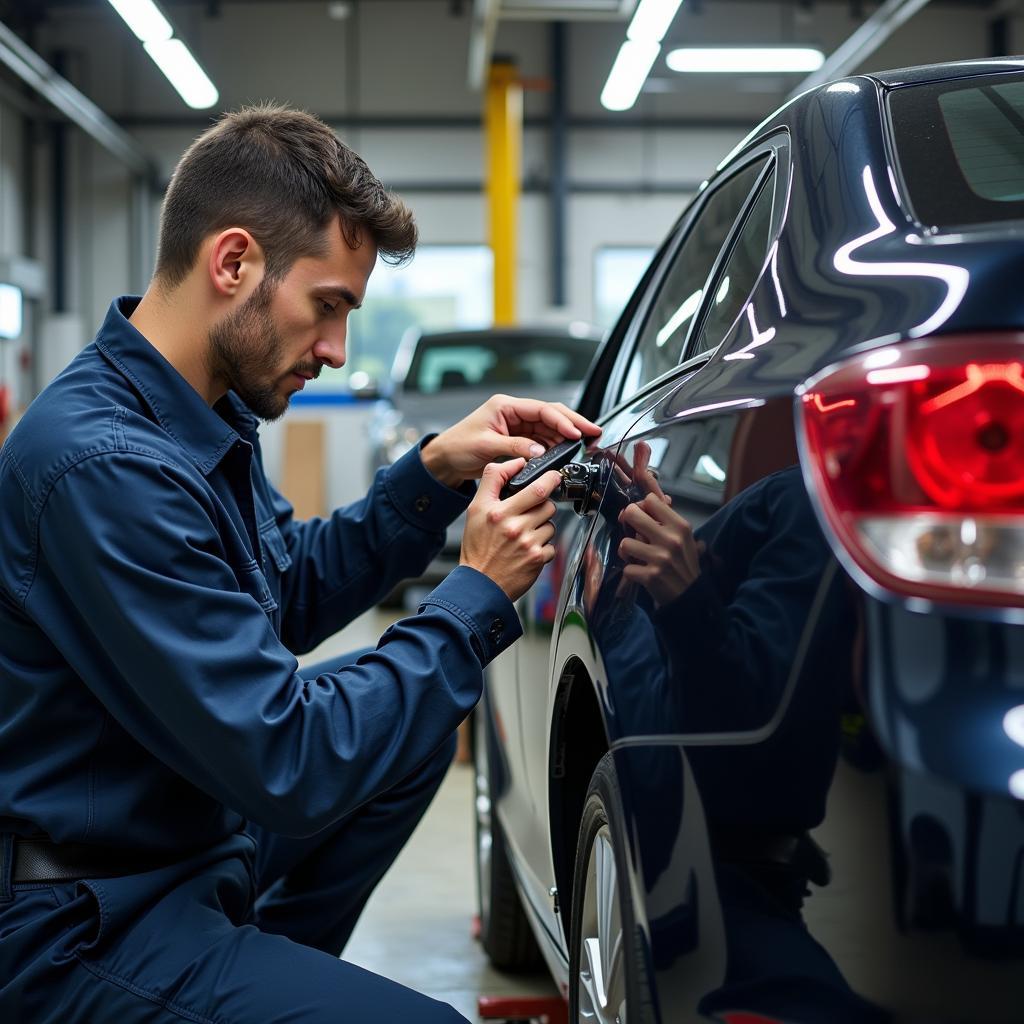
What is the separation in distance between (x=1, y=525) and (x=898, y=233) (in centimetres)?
100

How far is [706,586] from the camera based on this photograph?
3.48 ft

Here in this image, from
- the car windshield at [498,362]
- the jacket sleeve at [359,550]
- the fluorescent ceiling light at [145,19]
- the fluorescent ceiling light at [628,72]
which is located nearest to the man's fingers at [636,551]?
the jacket sleeve at [359,550]

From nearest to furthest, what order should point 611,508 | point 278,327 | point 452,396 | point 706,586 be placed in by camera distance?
1. point 706,586
2. point 611,508
3. point 278,327
4. point 452,396

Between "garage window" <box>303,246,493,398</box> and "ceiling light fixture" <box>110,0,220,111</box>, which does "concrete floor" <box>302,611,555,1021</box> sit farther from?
"garage window" <box>303,246,493,398</box>

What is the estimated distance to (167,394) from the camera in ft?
5.22

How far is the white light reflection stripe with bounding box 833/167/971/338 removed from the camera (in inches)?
34.9

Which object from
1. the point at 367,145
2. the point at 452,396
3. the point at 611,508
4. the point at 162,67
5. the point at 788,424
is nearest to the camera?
the point at 788,424

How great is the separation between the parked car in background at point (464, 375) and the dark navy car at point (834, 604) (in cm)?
535

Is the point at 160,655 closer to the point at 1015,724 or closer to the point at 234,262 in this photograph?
the point at 234,262

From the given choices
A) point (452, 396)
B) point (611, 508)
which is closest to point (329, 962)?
point (611, 508)

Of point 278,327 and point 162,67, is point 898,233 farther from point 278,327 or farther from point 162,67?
point 162,67

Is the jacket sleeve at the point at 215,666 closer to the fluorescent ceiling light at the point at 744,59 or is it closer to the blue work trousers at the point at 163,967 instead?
the blue work trousers at the point at 163,967

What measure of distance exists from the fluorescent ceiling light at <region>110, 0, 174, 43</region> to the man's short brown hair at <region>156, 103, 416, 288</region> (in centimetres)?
691

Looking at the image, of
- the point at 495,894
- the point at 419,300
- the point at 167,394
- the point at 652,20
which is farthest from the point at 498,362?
the point at 419,300
